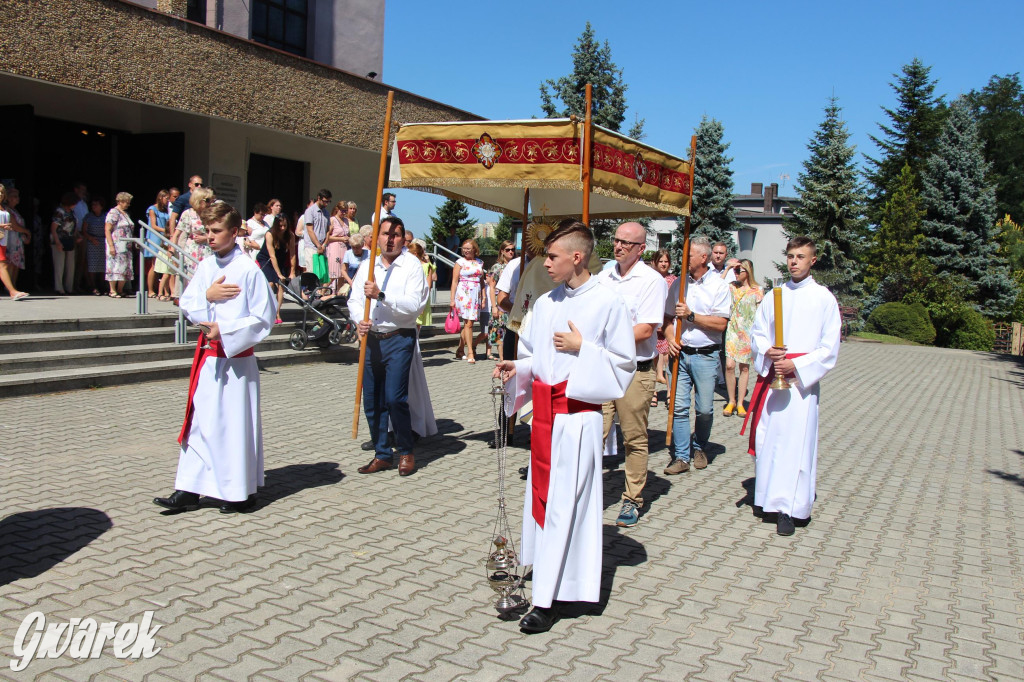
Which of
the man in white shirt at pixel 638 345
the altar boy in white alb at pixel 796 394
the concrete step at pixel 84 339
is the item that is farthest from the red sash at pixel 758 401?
the concrete step at pixel 84 339

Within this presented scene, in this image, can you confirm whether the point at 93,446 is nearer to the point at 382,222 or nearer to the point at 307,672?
the point at 382,222

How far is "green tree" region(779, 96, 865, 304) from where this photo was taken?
32.4 metres

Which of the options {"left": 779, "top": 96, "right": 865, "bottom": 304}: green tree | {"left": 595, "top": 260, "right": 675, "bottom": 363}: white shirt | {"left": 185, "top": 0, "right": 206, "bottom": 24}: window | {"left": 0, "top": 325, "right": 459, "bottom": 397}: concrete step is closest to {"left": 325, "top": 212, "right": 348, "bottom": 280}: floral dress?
{"left": 0, "top": 325, "right": 459, "bottom": 397}: concrete step

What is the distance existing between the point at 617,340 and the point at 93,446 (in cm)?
527

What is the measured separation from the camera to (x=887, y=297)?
31297 mm

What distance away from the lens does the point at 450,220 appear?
1580 inches

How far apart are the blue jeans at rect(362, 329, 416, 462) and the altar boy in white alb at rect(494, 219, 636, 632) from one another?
2.67 meters

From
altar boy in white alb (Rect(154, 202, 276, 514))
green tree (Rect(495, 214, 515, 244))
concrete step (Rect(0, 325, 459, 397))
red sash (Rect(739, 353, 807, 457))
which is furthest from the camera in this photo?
green tree (Rect(495, 214, 515, 244))

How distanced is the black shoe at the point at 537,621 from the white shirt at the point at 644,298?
2374mm

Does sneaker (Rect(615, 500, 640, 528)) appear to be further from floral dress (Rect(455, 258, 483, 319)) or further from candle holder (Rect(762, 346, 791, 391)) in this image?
floral dress (Rect(455, 258, 483, 319))

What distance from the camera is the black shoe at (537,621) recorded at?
160 inches

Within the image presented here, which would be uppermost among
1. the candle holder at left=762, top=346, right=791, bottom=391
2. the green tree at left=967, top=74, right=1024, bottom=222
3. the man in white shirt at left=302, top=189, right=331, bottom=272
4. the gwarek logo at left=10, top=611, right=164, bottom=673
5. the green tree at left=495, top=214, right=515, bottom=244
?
the green tree at left=967, top=74, right=1024, bottom=222

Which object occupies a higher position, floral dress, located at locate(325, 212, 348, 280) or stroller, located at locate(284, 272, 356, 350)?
floral dress, located at locate(325, 212, 348, 280)

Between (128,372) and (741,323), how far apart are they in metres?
7.65
